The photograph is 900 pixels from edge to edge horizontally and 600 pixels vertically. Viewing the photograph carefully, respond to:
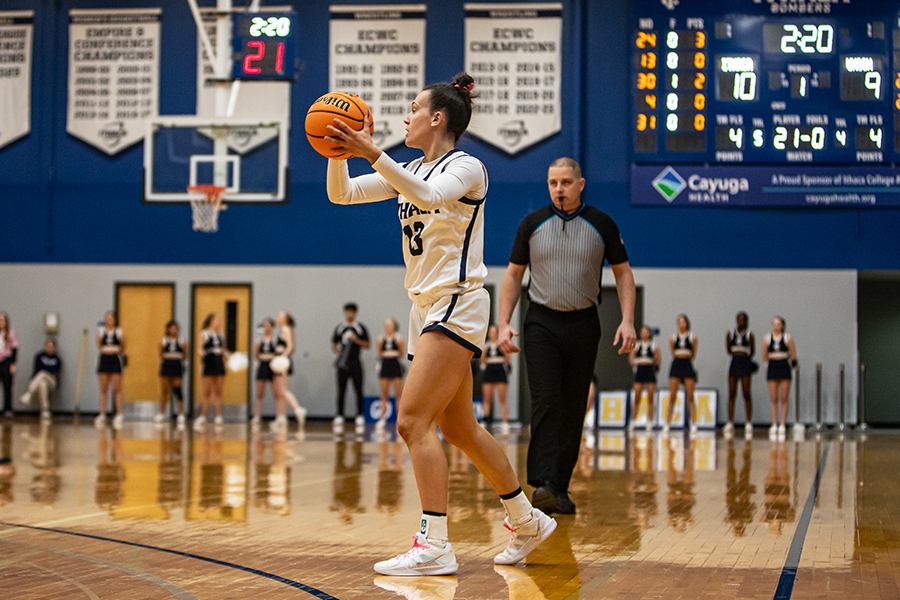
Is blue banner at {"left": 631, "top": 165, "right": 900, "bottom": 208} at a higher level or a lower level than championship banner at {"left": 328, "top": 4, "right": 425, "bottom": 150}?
lower

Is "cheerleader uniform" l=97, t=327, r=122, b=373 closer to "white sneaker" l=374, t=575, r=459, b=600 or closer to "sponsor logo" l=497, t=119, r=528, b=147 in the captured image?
"sponsor logo" l=497, t=119, r=528, b=147

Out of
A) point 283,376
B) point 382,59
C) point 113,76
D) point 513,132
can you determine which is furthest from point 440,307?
point 113,76

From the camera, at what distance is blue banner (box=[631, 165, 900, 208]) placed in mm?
15891

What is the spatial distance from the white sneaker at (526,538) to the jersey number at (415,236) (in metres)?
1.19

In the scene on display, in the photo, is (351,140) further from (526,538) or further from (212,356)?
(212,356)

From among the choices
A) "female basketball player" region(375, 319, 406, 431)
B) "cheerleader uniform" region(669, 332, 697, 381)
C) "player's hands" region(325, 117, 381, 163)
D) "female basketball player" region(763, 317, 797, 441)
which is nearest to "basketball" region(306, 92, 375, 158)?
"player's hands" region(325, 117, 381, 163)

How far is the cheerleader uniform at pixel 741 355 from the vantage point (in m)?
15.3

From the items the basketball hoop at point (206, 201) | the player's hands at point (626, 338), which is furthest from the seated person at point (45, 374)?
the player's hands at point (626, 338)

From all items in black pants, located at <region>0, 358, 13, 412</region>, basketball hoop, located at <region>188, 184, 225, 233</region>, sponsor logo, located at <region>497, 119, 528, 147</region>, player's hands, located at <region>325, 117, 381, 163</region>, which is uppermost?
sponsor logo, located at <region>497, 119, 528, 147</region>

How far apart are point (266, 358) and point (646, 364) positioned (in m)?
6.17

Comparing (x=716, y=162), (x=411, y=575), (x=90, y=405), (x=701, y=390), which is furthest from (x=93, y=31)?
(x=411, y=575)

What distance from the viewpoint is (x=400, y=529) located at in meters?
4.88

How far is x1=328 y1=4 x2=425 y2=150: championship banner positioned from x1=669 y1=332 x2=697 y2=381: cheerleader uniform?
616 cm

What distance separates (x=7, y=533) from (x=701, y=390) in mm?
13395
